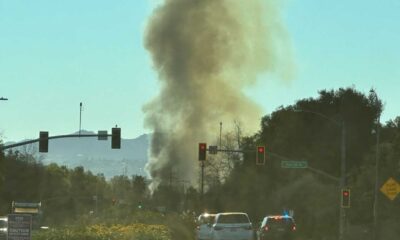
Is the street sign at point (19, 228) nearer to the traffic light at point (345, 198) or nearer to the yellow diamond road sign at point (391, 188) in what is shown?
the yellow diamond road sign at point (391, 188)

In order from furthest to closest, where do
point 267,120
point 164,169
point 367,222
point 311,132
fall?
point 164,169 → point 267,120 → point 311,132 → point 367,222

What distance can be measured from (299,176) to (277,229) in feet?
122

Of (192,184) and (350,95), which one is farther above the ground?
(350,95)

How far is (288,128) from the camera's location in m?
88.8

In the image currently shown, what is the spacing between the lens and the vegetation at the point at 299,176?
5778 centimetres

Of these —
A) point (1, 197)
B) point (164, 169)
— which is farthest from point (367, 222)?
point (164, 169)

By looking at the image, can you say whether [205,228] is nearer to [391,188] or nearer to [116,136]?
[116,136]

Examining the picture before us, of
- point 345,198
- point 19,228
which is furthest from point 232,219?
point 19,228

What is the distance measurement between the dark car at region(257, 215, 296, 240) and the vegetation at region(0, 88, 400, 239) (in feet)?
17.0

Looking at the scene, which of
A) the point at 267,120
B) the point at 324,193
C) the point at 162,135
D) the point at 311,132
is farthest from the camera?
the point at 162,135

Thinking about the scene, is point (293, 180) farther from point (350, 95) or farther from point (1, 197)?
point (1, 197)

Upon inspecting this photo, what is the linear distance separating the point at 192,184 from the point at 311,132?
67539 millimetres

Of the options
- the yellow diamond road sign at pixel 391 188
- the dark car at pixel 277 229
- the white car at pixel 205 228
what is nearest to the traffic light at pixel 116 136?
the white car at pixel 205 228

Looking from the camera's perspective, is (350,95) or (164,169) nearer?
(350,95)
